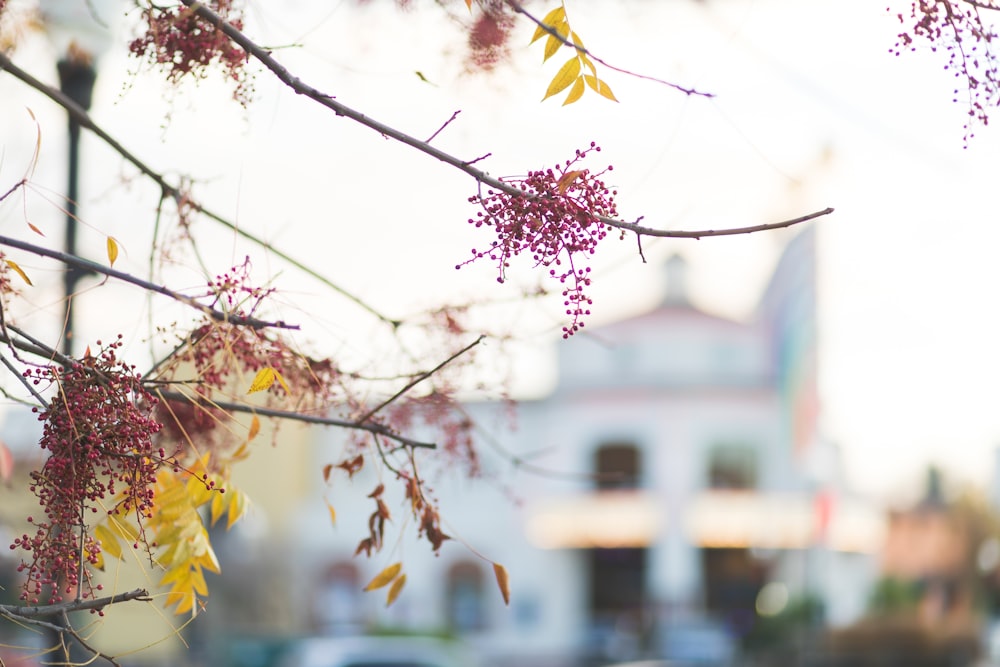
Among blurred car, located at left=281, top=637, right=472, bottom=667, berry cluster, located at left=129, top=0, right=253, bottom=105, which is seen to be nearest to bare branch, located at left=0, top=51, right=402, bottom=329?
berry cluster, located at left=129, top=0, right=253, bottom=105

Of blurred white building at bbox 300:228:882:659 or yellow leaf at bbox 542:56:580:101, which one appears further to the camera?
blurred white building at bbox 300:228:882:659

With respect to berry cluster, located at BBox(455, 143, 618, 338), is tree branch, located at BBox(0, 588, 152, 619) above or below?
below

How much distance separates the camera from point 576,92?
7.36 ft

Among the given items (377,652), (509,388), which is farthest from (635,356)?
(509,388)

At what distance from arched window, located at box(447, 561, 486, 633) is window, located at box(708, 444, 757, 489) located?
7760 millimetres

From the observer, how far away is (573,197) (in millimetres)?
2133

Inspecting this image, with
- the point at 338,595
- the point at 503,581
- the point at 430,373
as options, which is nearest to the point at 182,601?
the point at 503,581

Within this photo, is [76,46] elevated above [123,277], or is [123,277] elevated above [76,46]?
[76,46]

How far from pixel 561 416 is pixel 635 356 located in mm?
2922

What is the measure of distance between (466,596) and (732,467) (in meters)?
9.02

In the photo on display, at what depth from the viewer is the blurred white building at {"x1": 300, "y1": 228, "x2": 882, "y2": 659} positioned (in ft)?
124

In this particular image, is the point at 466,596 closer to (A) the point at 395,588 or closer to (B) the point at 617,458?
(B) the point at 617,458

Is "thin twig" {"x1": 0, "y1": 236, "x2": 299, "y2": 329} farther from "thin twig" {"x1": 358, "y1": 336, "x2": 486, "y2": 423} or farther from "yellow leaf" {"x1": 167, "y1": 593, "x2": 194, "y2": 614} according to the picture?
"yellow leaf" {"x1": 167, "y1": 593, "x2": 194, "y2": 614}

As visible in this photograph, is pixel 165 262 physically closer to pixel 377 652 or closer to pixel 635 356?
pixel 377 652
